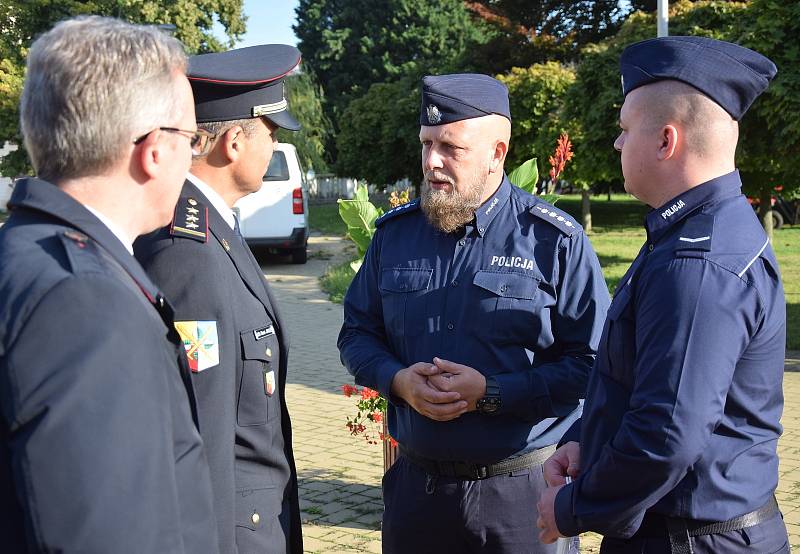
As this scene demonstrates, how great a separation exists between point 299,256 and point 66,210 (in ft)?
55.2

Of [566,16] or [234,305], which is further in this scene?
[566,16]

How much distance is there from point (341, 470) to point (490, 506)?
11.1 ft

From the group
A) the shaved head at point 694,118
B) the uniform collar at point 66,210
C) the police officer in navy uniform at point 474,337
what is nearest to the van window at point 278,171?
the police officer in navy uniform at point 474,337

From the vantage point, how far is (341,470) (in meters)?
6.39

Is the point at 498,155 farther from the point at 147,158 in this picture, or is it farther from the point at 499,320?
the point at 147,158

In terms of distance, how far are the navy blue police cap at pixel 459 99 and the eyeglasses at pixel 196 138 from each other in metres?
0.97

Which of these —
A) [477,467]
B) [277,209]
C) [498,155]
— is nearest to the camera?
[477,467]

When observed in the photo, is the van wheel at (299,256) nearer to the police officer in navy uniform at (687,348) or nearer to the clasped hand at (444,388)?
the clasped hand at (444,388)

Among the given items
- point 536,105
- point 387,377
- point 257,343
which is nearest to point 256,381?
point 257,343

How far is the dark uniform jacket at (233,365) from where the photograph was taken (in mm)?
2309

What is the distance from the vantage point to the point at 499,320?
3.22 meters

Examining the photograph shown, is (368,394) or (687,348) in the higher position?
(687,348)

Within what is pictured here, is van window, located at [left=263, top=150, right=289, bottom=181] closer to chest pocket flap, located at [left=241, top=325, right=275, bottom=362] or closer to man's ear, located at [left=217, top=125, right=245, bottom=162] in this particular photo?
man's ear, located at [left=217, top=125, right=245, bottom=162]

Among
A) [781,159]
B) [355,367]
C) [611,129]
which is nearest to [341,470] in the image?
[355,367]
